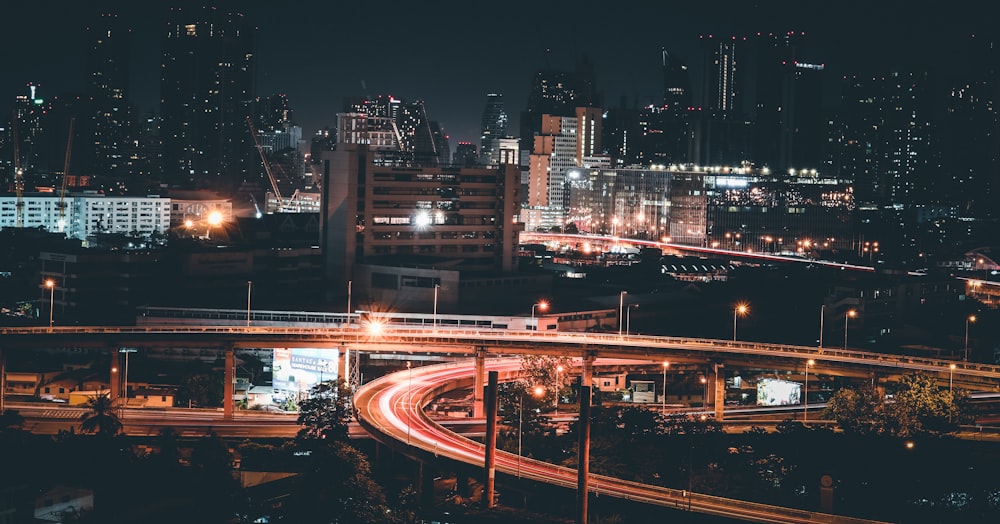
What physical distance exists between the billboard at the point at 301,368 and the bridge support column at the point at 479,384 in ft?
19.6

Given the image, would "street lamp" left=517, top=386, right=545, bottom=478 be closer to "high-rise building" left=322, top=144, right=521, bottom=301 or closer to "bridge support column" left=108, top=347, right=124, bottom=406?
"bridge support column" left=108, top=347, right=124, bottom=406

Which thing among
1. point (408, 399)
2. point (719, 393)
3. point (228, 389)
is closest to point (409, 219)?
point (228, 389)

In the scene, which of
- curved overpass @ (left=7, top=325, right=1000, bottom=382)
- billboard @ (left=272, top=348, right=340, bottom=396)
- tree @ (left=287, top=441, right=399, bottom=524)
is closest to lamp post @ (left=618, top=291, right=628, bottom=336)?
curved overpass @ (left=7, top=325, right=1000, bottom=382)

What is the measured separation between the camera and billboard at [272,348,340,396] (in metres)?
58.1

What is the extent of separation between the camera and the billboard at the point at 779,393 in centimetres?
6066

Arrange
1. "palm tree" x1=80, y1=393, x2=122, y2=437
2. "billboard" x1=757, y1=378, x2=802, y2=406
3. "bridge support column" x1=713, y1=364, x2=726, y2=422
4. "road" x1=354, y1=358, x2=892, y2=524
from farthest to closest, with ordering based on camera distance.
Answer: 1. "billboard" x1=757, y1=378, x2=802, y2=406
2. "bridge support column" x1=713, y1=364, x2=726, y2=422
3. "palm tree" x1=80, y1=393, x2=122, y2=437
4. "road" x1=354, y1=358, x2=892, y2=524

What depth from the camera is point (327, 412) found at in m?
50.1

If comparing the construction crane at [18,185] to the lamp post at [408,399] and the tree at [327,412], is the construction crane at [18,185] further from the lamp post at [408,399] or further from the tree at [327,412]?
the tree at [327,412]

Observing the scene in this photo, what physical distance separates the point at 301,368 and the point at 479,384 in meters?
7.93

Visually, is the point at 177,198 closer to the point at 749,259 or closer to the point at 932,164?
the point at 749,259

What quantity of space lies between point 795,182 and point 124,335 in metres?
102

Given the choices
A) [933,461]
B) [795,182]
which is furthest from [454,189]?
[795,182]

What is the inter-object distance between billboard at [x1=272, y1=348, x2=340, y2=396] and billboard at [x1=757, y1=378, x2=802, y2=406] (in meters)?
18.7

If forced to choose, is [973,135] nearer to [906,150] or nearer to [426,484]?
[906,150]
